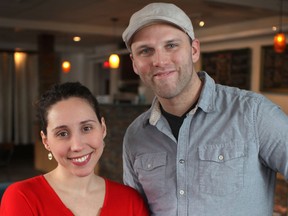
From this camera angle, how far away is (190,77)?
1464mm

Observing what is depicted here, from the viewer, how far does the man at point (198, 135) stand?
1.39 m

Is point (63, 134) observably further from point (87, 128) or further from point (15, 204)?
point (15, 204)

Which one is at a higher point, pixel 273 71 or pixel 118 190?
pixel 273 71

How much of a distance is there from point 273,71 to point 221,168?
18.4 ft

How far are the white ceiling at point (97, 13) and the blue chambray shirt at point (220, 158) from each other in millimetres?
4128

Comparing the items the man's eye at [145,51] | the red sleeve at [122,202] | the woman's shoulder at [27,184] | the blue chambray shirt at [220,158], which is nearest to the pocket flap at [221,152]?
the blue chambray shirt at [220,158]

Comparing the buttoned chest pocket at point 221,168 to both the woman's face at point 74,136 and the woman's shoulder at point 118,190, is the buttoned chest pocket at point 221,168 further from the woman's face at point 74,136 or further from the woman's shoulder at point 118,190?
the woman's face at point 74,136

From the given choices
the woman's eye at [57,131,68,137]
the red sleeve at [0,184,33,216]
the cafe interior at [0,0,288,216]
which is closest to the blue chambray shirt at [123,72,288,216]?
the woman's eye at [57,131,68,137]

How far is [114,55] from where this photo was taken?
780 centimetres

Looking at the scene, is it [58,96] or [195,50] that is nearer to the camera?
[58,96]

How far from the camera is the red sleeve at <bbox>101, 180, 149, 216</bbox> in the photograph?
1.41m

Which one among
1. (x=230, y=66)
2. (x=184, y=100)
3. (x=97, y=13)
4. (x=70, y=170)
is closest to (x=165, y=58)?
(x=184, y=100)

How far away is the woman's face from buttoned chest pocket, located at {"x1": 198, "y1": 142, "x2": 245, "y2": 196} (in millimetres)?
405

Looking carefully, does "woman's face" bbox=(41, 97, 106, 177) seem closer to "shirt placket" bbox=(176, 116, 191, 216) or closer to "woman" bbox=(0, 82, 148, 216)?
"woman" bbox=(0, 82, 148, 216)
